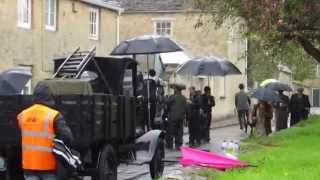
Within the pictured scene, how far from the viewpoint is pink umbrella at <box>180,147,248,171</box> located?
13.6 m

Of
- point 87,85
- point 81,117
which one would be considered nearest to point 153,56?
point 87,85

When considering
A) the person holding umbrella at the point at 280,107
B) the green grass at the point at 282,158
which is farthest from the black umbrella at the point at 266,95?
the green grass at the point at 282,158

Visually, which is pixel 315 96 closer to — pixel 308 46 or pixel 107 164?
pixel 308 46

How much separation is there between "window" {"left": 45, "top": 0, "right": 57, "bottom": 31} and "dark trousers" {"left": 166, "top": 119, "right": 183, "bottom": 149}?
9.02 m

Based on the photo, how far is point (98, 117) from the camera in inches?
464

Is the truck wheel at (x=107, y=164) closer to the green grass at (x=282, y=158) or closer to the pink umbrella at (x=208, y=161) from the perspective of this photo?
the green grass at (x=282, y=158)

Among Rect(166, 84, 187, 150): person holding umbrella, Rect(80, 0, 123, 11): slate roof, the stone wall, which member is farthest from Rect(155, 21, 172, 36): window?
Rect(166, 84, 187, 150): person holding umbrella

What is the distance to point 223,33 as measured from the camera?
42.4m

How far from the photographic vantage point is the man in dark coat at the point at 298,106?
2745cm

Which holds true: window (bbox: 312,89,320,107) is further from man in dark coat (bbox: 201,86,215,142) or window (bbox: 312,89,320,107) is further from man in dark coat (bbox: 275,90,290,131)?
man in dark coat (bbox: 201,86,215,142)

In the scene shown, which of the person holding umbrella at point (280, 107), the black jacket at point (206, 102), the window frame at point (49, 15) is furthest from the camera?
the window frame at point (49, 15)

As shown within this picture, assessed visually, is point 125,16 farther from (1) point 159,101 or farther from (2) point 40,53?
(1) point 159,101

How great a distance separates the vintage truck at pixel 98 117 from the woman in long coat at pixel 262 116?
29.9 ft

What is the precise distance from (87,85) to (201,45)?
30543 mm
